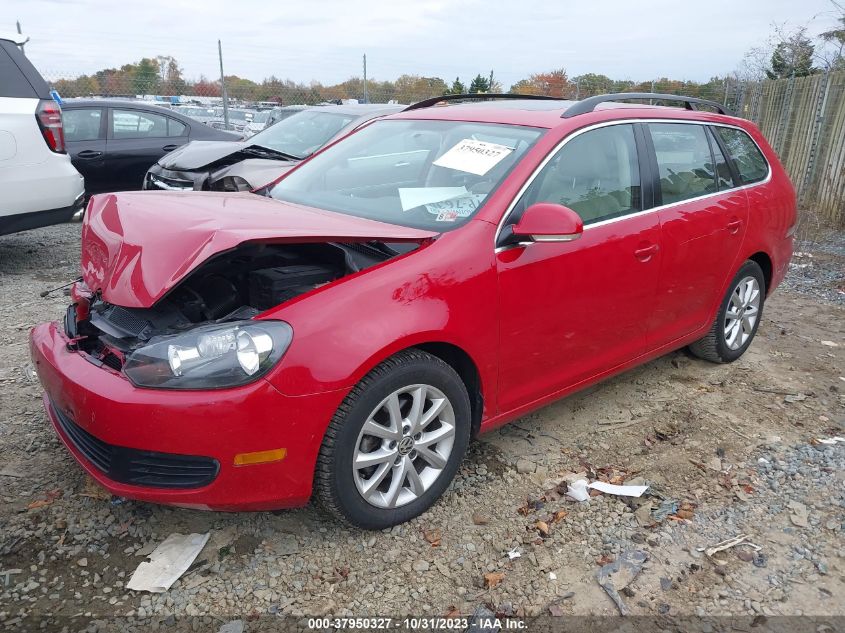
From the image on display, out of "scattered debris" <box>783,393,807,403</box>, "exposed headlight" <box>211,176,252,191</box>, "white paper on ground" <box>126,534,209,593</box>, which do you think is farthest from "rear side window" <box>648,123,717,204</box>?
"exposed headlight" <box>211,176,252,191</box>

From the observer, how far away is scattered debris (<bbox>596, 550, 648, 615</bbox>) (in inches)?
96.5

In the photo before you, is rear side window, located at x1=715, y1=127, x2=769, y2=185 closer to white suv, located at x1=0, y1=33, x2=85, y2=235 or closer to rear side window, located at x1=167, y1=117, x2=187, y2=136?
white suv, located at x1=0, y1=33, x2=85, y2=235

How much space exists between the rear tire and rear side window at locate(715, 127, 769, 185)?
578 millimetres

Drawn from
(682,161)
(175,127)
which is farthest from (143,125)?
(682,161)

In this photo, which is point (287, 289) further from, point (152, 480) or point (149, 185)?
point (149, 185)

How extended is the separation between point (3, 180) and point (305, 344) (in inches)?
183

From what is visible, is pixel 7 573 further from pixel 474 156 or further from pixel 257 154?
pixel 257 154

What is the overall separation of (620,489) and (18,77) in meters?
5.90

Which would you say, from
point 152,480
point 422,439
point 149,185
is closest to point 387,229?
point 422,439

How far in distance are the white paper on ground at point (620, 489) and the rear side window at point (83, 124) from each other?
770cm

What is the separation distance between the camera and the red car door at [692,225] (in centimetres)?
366

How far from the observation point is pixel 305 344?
2.31 meters

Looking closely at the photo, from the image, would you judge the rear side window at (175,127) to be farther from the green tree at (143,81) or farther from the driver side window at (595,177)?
the driver side window at (595,177)

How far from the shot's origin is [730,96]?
48.8 feet
